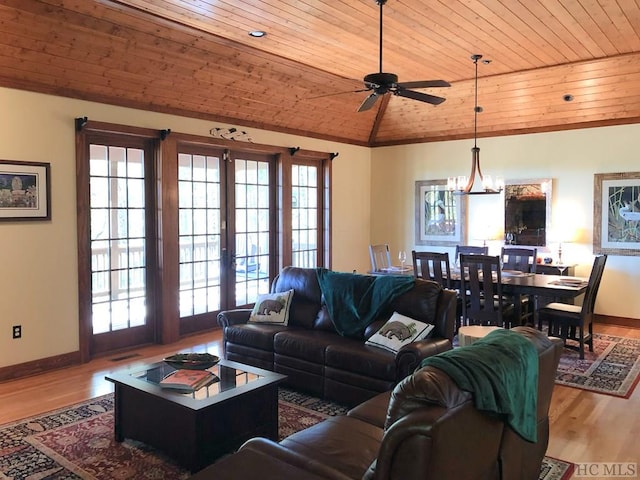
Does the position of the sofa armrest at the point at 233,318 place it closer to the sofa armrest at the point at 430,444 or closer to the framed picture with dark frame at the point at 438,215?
the sofa armrest at the point at 430,444

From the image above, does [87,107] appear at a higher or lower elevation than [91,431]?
higher

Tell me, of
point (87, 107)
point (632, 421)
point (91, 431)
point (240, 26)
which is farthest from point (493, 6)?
point (91, 431)

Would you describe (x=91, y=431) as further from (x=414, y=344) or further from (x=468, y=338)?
(x=468, y=338)

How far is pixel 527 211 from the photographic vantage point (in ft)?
25.0

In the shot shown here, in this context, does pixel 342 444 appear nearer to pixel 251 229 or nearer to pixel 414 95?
pixel 414 95

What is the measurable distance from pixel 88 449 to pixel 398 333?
225cm

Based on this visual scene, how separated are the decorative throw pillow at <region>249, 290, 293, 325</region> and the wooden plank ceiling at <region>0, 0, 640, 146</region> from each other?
2.31m

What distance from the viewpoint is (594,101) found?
267 inches

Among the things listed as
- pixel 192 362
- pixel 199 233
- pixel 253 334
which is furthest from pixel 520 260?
pixel 192 362

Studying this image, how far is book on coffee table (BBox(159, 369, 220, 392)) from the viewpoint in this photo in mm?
3283

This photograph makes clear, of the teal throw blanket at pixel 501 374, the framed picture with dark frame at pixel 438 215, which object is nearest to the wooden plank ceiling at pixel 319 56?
the framed picture with dark frame at pixel 438 215

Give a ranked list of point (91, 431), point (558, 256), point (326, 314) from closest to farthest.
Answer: point (91, 431) → point (326, 314) → point (558, 256)

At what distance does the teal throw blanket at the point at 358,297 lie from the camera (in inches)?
175

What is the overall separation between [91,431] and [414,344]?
7.55 feet
